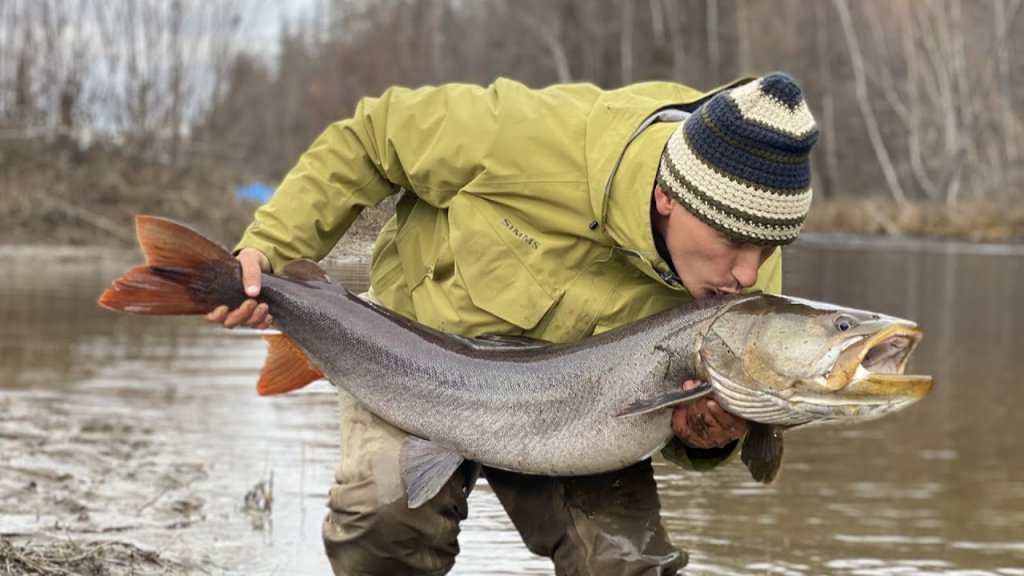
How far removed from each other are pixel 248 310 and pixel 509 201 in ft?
2.48

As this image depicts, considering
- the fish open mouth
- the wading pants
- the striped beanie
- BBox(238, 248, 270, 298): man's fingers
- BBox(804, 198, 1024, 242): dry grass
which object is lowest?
BBox(804, 198, 1024, 242): dry grass

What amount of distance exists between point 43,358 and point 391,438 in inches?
224

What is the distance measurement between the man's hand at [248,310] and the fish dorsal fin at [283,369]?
5.1 inches

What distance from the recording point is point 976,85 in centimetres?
3856

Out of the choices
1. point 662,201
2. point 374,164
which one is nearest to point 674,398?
point 662,201

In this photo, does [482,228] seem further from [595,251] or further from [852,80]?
[852,80]

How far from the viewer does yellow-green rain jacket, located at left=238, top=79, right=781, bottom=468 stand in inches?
148

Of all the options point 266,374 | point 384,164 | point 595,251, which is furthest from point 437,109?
point 266,374

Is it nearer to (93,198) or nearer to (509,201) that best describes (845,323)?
(509,201)

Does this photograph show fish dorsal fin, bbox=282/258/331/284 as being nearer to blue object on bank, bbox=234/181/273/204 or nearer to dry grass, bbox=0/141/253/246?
dry grass, bbox=0/141/253/246

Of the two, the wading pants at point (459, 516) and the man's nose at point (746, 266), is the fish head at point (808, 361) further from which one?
the wading pants at point (459, 516)

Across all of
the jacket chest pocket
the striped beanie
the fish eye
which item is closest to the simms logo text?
the jacket chest pocket

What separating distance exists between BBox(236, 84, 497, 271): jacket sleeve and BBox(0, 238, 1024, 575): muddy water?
41cm

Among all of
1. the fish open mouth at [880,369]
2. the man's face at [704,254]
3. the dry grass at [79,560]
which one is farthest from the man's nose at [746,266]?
the dry grass at [79,560]
